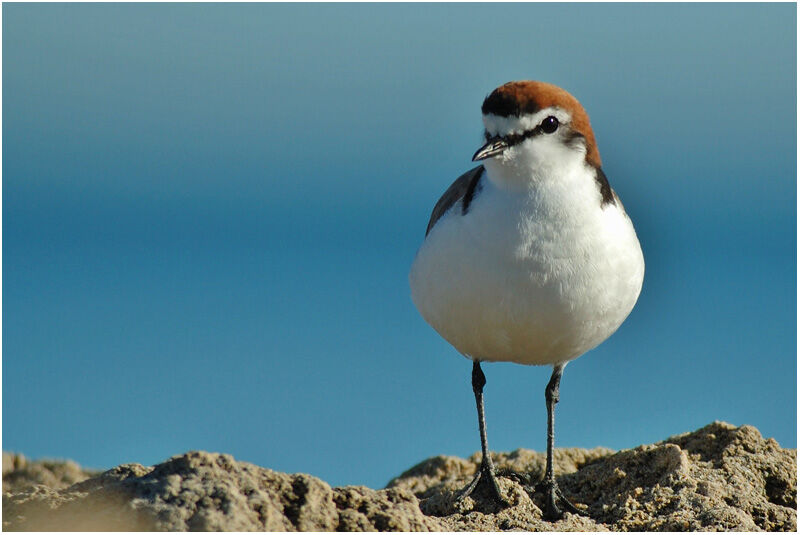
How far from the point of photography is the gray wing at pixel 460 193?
6512mm

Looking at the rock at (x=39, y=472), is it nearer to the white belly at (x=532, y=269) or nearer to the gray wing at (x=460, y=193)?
the gray wing at (x=460, y=193)

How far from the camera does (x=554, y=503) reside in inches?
269

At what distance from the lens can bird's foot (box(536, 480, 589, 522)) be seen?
671cm

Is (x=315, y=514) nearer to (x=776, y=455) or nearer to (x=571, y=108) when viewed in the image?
(x=571, y=108)

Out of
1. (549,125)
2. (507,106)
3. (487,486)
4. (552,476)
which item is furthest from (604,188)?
(487,486)

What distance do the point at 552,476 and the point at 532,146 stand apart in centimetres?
260

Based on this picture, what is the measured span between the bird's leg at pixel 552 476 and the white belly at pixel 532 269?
791 mm

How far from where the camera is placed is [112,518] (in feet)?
15.1

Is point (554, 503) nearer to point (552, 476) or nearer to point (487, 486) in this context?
point (552, 476)

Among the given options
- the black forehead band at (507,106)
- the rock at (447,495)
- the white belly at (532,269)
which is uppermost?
the black forehead band at (507,106)

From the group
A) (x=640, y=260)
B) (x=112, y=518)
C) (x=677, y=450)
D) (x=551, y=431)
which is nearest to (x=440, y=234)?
(x=640, y=260)

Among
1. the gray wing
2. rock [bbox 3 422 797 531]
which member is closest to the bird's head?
the gray wing

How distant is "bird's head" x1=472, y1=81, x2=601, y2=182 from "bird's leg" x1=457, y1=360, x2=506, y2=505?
1.91m

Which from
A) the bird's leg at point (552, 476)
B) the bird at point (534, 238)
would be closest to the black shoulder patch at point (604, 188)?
the bird at point (534, 238)
